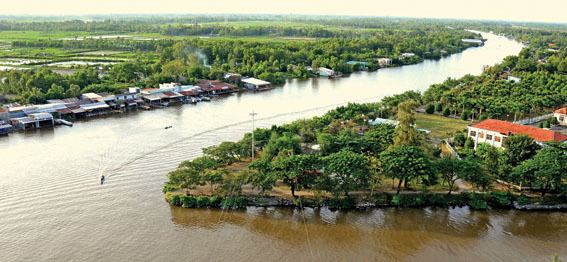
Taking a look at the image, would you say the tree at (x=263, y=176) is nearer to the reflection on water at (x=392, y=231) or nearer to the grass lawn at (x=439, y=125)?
the reflection on water at (x=392, y=231)

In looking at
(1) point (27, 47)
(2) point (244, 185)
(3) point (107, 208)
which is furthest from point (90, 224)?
(1) point (27, 47)

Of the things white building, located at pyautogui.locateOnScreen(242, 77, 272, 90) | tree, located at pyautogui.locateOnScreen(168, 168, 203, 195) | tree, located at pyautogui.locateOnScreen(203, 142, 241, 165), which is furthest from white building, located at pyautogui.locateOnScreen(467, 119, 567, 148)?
white building, located at pyautogui.locateOnScreen(242, 77, 272, 90)

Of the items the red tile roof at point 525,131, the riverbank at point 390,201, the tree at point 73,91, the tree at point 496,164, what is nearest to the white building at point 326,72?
the tree at point 73,91

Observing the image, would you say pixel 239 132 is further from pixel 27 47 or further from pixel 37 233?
pixel 27 47

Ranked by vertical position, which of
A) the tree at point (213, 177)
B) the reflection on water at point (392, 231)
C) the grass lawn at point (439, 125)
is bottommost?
the reflection on water at point (392, 231)

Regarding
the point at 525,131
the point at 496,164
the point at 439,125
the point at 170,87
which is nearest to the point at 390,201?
the point at 496,164

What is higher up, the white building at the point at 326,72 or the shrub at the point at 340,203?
the white building at the point at 326,72

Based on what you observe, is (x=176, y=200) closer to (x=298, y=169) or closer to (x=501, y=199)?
(x=298, y=169)
